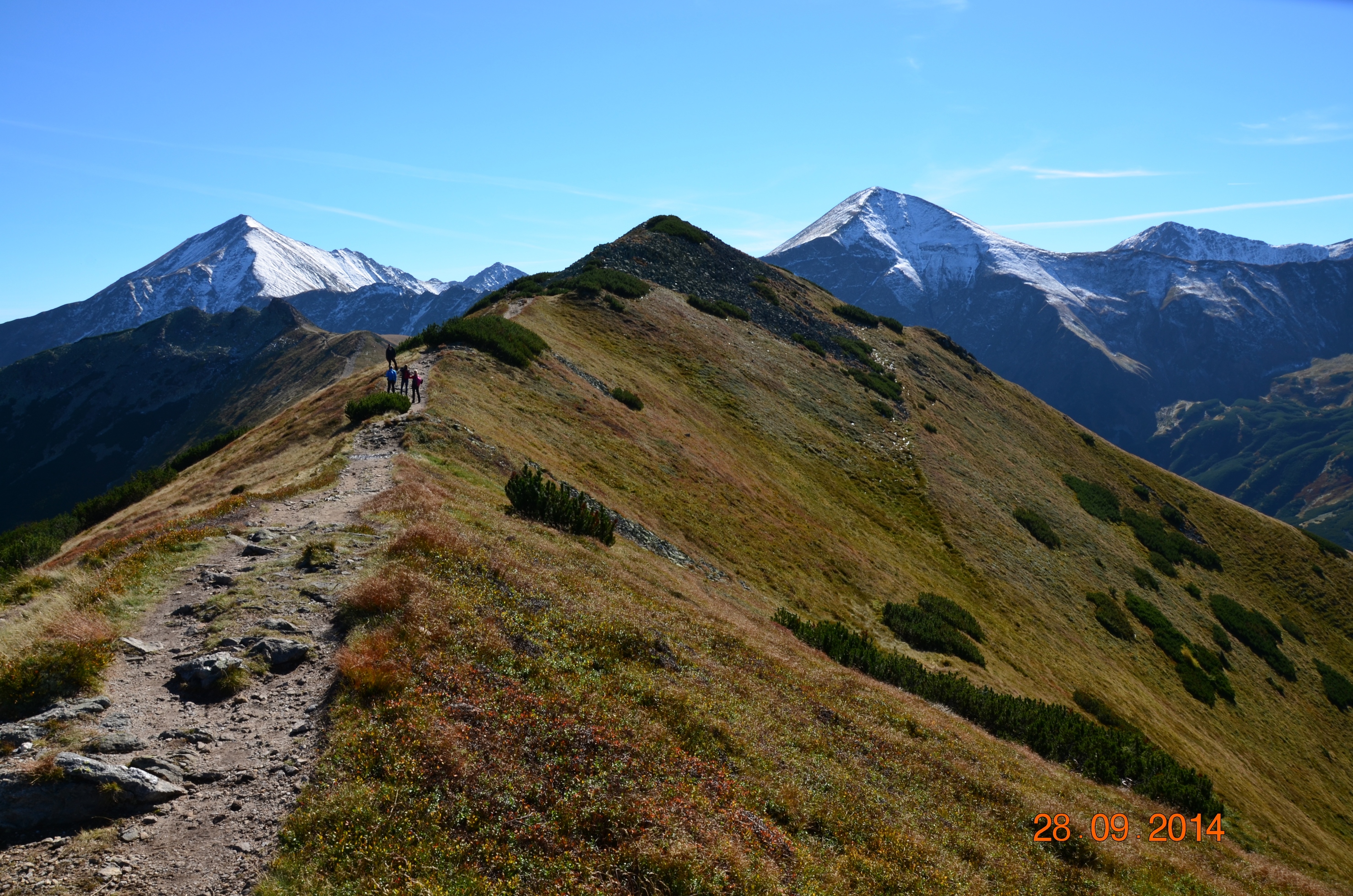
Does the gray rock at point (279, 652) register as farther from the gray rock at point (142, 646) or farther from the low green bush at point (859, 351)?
the low green bush at point (859, 351)

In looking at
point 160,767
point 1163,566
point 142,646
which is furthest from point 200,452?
point 1163,566

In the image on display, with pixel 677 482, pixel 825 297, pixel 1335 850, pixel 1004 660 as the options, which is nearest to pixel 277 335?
pixel 825 297

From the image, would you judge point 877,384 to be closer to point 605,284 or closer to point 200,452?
point 605,284

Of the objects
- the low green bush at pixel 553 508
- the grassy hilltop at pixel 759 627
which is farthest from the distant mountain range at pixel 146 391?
the low green bush at pixel 553 508

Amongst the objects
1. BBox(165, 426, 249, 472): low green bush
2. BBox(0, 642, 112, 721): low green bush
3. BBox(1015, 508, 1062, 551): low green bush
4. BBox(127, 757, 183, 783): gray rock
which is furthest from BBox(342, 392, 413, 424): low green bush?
BBox(1015, 508, 1062, 551): low green bush

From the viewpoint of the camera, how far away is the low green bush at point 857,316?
77.8m

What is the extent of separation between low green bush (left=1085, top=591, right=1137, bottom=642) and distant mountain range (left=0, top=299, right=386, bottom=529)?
108 meters

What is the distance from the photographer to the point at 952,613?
31078mm

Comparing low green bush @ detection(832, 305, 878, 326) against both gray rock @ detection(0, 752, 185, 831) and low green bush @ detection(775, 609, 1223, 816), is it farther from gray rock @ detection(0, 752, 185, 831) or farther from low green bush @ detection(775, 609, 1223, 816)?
gray rock @ detection(0, 752, 185, 831)

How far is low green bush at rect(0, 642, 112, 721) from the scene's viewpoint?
9.17 meters

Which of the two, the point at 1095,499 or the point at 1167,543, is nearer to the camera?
the point at 1167,543

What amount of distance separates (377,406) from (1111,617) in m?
43.1
